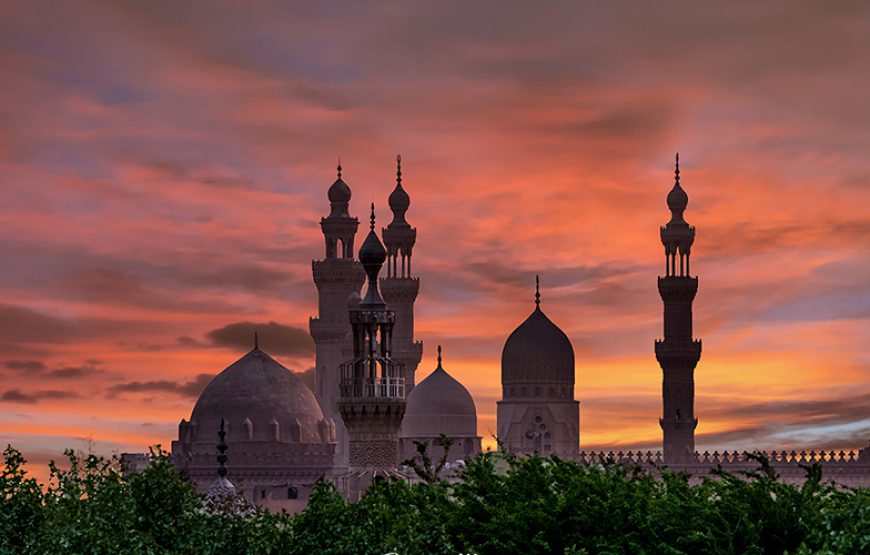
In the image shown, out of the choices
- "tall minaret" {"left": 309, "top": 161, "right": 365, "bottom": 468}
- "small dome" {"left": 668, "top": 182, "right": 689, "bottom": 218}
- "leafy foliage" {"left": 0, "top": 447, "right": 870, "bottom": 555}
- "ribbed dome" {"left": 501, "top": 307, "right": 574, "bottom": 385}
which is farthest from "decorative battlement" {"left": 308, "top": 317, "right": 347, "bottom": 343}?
"leafy foliage" {"left": 0, "top": 447, "right": 870, "bottom": 555}

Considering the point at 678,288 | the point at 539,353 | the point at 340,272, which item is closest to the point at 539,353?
the point at 539,353

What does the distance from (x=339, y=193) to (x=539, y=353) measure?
15863mm

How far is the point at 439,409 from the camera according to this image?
96438mm

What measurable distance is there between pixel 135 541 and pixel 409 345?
218 ft

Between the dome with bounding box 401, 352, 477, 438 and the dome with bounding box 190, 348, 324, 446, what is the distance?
276 inches

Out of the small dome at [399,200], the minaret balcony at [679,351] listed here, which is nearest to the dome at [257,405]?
the small dome at [399,200]

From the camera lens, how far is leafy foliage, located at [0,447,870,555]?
28078 millimetres

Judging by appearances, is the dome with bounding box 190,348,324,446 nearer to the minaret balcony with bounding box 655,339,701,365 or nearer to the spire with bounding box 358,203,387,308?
the minaret balcony with bounding box 655,339,701,365

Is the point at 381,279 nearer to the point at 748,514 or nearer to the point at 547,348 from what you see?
the point at 547,348

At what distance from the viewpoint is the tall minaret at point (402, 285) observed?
9331 centimetres

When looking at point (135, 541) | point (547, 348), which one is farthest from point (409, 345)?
point (135, 541)

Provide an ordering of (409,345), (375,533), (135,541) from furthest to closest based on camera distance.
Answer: (409,345) < (375,533) < (135,541)

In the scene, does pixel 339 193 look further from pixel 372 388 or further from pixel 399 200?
pixel 372 388

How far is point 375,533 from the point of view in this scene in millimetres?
28641
